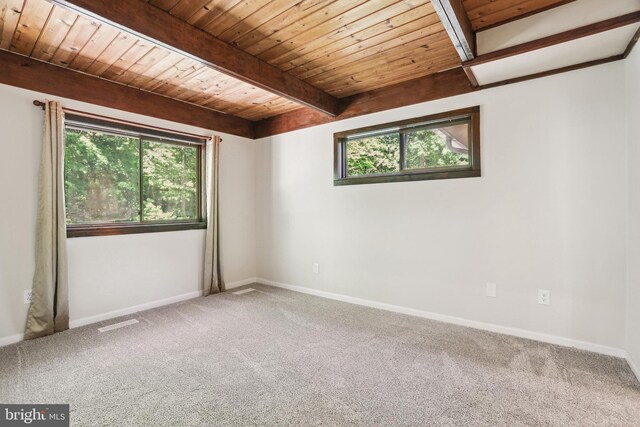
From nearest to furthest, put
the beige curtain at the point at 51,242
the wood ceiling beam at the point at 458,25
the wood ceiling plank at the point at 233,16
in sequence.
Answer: the wood ceiling beam at the point at 458,25
the wood ceiling plank at the point at 233,16
the beige curtain at the point at 51,242

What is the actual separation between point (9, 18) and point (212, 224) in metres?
2.54

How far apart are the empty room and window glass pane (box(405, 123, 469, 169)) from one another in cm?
2

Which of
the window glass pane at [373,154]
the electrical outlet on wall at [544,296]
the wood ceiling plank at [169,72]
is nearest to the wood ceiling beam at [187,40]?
the wood ceiling plank at [169,72]

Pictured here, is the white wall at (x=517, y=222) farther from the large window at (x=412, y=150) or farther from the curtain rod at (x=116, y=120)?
the curtain rod at (x=116, y=120)

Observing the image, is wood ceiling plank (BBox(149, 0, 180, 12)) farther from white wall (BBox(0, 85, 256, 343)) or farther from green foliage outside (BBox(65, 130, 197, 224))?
green foliage outside (BBox(65, 130, 197, 224))

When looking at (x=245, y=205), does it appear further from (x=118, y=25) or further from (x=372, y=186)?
(x=118, y=25)

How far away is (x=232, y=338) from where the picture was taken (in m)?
2.72

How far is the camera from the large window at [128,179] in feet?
10.2

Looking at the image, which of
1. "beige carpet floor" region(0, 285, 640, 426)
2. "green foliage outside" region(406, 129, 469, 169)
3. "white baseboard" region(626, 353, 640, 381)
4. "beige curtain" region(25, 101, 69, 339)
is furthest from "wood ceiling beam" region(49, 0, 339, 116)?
"white baseboard" region(626, 353, 640, 381)

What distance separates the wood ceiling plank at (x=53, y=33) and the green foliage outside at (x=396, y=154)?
108 inches

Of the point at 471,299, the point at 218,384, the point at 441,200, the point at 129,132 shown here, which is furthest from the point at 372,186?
the point at 129,132

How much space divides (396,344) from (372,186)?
1.70m

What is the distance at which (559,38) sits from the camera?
207cm

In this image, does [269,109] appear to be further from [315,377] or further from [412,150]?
[315,377]
